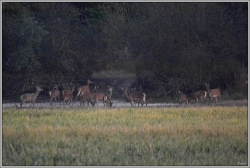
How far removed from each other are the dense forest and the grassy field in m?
7.79

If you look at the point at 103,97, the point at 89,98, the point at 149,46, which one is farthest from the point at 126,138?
the point at 149,46

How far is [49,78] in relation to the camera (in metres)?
26.3

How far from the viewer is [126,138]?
12930 millimetres

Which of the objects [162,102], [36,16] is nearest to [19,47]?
[36,16]

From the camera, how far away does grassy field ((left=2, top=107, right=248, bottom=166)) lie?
10.7m

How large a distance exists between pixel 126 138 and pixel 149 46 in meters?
14.0

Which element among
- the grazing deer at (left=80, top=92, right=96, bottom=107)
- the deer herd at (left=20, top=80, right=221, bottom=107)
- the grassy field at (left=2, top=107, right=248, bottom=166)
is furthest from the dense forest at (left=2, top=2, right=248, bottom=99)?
the grassy field at (left=2, top=107, right=248, bottom=166)

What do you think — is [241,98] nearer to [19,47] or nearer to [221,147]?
[19,47]

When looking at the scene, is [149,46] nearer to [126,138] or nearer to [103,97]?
[103,97]

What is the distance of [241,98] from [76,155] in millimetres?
15334

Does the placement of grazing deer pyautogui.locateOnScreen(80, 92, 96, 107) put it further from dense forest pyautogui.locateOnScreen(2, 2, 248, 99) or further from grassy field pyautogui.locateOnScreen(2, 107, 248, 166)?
grassy field pyautogui.locateOnScreen(2, 107, 248, 166)

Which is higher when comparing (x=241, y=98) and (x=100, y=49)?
(x=100, y=49)

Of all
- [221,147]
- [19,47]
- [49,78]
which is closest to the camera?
[221,147]

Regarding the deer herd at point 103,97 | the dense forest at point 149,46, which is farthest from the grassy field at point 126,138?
the dense forest at point 149,46
